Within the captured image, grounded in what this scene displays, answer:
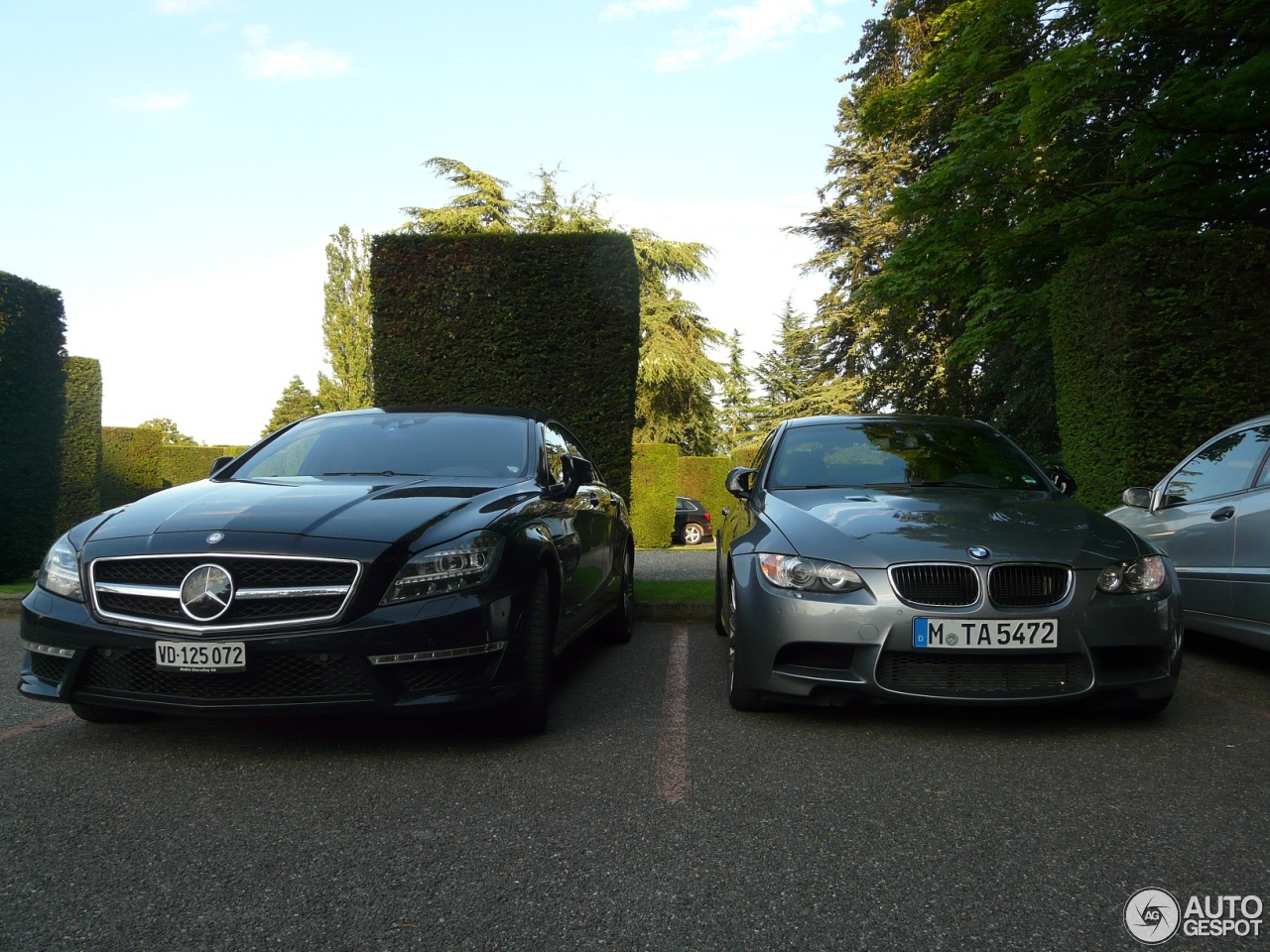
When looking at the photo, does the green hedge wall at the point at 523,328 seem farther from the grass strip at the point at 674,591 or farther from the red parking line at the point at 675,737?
the red parking line at the point at 675,737

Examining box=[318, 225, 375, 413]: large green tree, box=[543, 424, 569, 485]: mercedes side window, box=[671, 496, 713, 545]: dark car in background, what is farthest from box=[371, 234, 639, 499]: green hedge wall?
box=[318, 225, 375, 413]: large green tree

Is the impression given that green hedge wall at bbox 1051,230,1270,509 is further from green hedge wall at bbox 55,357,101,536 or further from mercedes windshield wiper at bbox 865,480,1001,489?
green hedge wall at bbox 55,357,101,536

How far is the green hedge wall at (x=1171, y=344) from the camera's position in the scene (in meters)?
8.94

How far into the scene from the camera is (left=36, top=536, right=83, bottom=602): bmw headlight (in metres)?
3.83

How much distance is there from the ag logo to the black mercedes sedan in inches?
89.6

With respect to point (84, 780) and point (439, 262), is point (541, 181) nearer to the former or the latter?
point (439, 262)

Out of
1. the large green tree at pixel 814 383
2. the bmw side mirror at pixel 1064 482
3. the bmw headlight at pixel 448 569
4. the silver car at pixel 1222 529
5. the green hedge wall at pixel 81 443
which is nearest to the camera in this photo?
the bmw headlight at pixel 448 569

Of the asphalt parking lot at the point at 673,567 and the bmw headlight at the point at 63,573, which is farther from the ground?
the bmw headlight at the point at 63,573

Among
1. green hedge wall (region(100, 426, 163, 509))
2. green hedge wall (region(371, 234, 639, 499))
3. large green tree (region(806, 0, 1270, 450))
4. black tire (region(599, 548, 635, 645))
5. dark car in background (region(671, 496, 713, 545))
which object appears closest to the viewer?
black tire (region(599, 548, 635, 645))

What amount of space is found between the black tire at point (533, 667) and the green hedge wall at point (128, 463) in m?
22.5

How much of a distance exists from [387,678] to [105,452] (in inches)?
920

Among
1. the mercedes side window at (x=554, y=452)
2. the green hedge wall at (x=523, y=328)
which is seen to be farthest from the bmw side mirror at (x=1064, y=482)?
the green hedge wall at (x=523, y=328)

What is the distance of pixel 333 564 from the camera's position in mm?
3639

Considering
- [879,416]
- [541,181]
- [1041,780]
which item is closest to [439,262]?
[879,416]
